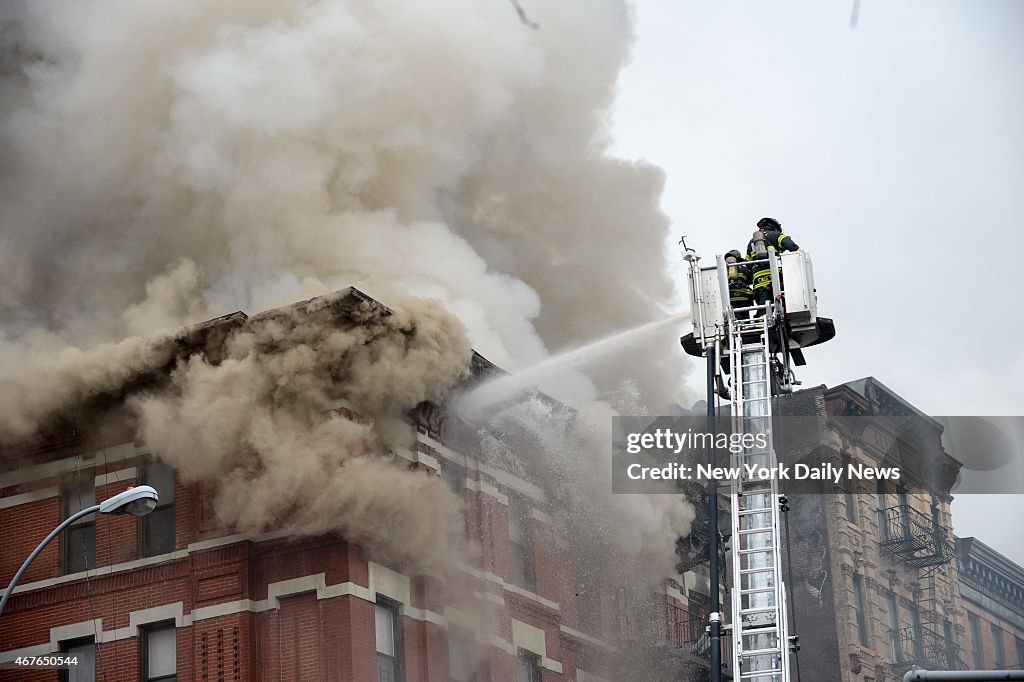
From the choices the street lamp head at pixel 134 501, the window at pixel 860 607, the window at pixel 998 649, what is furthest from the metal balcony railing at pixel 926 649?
the street lamp head at pixel 134 501

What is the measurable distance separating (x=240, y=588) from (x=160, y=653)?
1.53 metres

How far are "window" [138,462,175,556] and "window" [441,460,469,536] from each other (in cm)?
367

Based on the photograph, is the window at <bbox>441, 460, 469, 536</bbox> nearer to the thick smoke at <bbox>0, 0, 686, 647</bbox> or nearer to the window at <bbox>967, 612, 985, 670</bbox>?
the thick smoke at <bbox>0, 0, 686, 647</bbox>

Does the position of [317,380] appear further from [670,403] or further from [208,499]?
[670,403]

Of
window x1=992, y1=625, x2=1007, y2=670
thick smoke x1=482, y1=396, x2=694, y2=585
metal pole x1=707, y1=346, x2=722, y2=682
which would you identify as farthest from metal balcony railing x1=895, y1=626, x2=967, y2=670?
metal pole x1=707, y1=346, x2=722, y2=682

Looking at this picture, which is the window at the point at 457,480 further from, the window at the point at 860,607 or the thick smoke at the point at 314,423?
the window at the point at 860,607

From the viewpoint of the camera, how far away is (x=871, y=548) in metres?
34.5

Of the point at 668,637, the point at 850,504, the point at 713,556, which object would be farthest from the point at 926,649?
the point at 713,556

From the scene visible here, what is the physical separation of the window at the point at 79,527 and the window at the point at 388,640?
399cm

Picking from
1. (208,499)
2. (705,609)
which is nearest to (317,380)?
(208,499)

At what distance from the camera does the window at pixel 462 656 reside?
68.1 ft

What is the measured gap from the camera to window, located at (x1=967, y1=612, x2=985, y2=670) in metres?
38.6

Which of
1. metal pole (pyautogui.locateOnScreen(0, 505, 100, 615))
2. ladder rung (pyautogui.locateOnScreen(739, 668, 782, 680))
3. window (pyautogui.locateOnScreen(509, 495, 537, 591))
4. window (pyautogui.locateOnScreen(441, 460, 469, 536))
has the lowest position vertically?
ladder rung (pyautogui.locateOnScreen(739, 668, 782, 680))

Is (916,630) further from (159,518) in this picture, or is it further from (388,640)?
(159,518)
